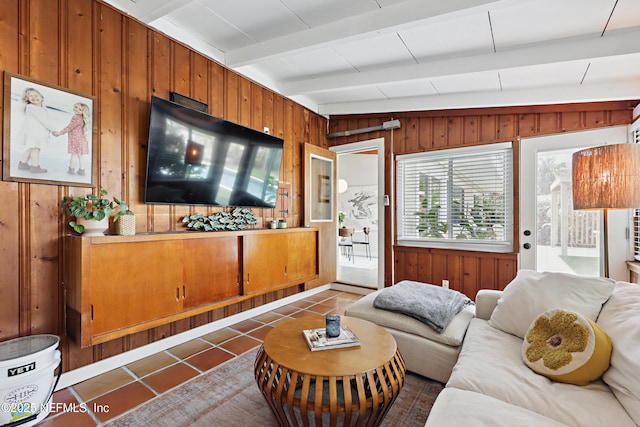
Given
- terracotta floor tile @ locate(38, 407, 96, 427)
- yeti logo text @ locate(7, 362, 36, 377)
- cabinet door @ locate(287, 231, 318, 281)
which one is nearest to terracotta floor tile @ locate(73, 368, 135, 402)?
terracotta floor tile @ locate(38, 407, 96, 427)

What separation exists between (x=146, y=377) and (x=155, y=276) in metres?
0.72

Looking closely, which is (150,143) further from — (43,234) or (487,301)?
(487,301)

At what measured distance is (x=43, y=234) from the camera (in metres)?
2.04

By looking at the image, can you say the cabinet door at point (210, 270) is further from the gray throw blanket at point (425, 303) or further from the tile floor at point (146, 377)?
the gray throw blanket at point (425, 303)

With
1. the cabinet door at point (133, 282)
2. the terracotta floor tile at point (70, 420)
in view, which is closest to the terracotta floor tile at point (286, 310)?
the cabinet door at point (133, 282)

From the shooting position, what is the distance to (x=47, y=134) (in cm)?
204

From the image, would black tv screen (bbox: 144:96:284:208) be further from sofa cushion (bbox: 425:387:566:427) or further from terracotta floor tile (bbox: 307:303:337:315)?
sofa cushion (bbox: 425:387:566:427)

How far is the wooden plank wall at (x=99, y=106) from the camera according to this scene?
1928mm

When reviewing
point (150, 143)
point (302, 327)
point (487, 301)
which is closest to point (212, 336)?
point (302, 327)

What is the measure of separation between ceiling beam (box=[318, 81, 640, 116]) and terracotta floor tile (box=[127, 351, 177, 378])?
3578 millimetres

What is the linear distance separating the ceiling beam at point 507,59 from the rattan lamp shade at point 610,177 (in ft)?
2.93

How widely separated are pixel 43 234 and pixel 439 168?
4.02 metres

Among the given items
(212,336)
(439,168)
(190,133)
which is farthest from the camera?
(439,168)

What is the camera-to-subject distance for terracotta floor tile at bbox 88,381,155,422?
1.83 metres
